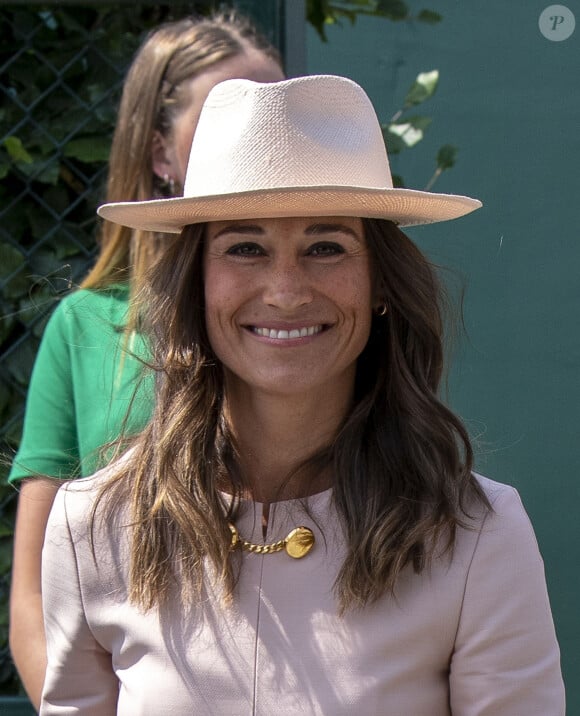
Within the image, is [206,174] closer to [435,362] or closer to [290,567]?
[435,362]

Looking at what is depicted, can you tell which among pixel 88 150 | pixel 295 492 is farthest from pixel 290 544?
pixel 88 150

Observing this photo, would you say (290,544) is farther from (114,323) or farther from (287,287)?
(114,323)

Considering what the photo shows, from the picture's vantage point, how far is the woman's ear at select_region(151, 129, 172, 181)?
2.52 m

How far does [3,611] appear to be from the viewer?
3.18 m

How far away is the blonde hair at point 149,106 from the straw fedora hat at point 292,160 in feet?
1.96

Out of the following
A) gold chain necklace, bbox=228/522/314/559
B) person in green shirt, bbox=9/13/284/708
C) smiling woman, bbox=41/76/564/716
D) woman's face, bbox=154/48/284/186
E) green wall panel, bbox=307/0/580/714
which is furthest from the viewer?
green wall panel, bbox=307/0/580/714

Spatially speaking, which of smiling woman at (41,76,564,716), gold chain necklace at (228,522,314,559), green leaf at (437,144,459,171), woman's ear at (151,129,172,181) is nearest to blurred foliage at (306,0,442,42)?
green leaf at (437,144,459,171)

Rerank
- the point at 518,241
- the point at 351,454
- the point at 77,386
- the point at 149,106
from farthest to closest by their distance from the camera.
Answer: the point at 518,241
the point at 149,106
the point at 77,386
the point at 351,454

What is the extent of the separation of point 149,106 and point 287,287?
87 centimetres

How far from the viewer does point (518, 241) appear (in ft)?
9.22

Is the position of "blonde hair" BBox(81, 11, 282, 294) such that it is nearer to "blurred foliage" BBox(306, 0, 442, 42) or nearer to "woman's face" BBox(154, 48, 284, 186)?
"woman's face" BBox(154, 48, 284, 186)

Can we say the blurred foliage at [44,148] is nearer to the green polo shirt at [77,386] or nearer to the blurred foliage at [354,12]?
the blurred foliage at [354,12]

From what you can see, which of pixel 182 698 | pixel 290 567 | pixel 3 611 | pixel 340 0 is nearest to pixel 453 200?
pixel 290 567

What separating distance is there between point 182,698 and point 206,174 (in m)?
0.76
